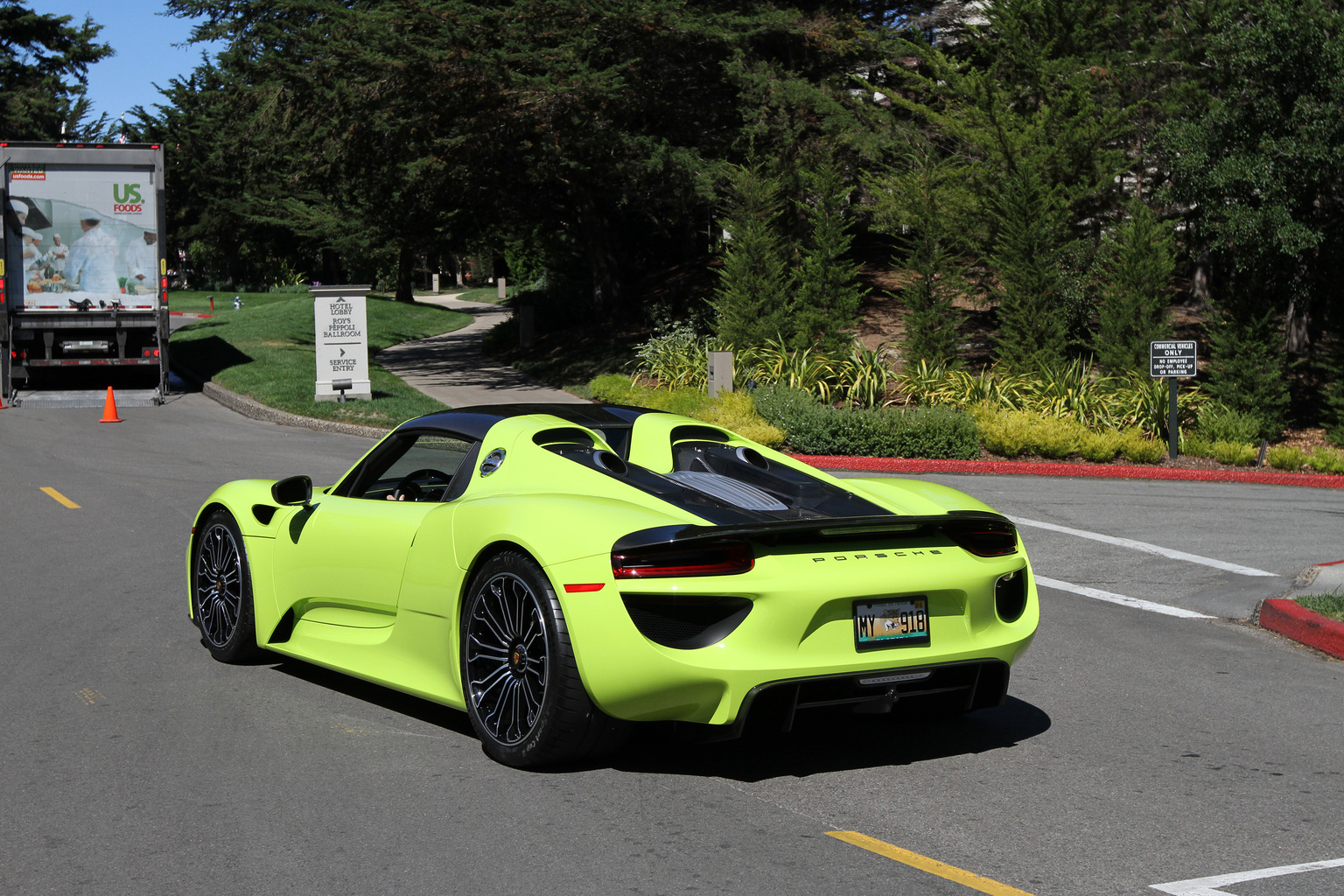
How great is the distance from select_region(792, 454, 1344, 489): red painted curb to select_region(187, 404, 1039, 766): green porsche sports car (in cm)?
1055

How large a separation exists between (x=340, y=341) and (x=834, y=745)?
1701 centimetres

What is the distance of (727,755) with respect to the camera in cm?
546

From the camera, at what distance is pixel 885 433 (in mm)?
17625

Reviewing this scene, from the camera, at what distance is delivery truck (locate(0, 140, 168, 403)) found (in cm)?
2156

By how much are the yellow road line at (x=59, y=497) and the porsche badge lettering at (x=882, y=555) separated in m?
9.51

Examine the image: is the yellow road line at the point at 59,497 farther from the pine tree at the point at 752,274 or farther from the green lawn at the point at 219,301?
the green lawn at the point at 219,301

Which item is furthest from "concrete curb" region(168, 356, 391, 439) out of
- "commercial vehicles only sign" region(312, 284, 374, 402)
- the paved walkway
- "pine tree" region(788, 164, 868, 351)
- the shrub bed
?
"pine tree" region(788, 164, 868, 351)

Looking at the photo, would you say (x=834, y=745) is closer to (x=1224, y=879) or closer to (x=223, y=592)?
(x=1224, y=879)

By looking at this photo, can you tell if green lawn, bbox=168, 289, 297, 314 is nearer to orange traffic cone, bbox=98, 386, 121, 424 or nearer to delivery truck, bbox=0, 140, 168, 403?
delivery truck, bbox=0, 140, 168, 403

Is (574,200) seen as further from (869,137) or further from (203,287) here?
(203,287)

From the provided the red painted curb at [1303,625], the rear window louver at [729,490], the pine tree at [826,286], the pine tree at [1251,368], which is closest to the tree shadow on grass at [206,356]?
the pine tree at [826,286]

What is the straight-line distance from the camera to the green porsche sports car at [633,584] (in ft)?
15.6

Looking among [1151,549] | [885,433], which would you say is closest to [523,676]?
[1151,549]

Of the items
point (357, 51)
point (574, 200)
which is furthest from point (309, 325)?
point (357, 51)
